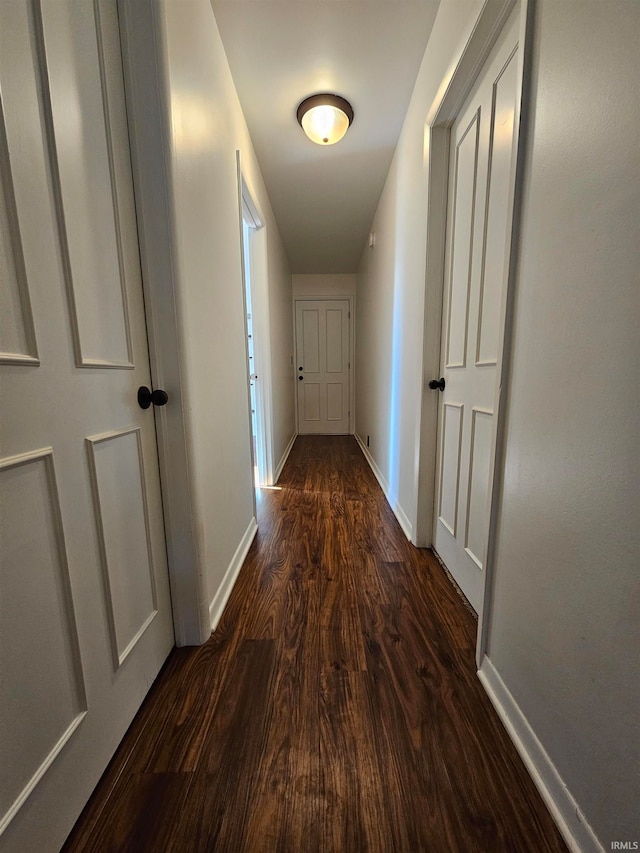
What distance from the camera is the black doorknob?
931mm

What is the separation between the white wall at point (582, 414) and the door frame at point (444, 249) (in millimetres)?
37

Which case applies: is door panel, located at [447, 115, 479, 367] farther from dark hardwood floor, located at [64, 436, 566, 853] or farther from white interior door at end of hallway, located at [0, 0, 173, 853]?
white interior door at end of hallway, located at [0, 0, 173, 853]

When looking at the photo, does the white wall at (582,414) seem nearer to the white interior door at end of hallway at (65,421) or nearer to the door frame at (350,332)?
the white interior door at end of hallway at (65,421)

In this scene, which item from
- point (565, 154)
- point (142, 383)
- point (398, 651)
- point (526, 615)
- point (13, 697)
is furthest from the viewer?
point (398, 651)

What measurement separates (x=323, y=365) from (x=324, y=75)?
10.8 feet

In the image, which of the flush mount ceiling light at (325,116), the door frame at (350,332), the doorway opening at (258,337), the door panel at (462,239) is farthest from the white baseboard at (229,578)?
the door frame at (350,332)

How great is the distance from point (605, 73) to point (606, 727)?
1147 mm

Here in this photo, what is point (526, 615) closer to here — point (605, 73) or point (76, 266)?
point (605, 73)

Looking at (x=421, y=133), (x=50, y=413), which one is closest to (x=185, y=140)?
(x=50, y=413)

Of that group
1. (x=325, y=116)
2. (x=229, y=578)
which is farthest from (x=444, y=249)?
(x=229, y=578)

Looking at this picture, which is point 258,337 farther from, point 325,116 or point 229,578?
point 229,578

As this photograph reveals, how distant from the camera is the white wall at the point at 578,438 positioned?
533 millimetres

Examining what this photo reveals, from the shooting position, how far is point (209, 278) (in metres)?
1.25

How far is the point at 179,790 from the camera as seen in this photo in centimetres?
72
